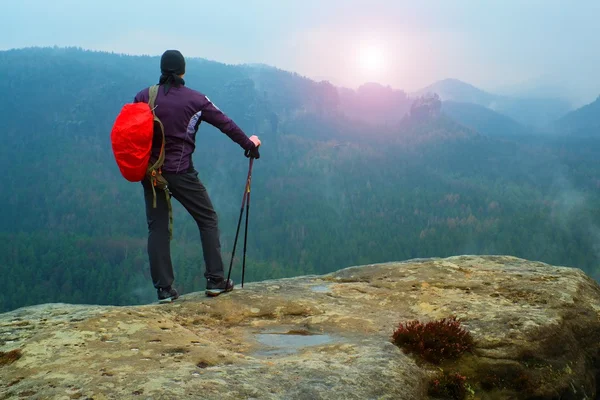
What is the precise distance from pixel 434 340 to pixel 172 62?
6135 millimetres

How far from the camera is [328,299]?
9641mm

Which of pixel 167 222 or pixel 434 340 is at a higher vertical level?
pixel 167 222

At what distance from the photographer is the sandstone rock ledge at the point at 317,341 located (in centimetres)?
527

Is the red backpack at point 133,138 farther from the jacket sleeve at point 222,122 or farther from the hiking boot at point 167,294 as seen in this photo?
the hiking boot at point 167,294

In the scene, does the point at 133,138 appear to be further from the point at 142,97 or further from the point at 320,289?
the point at 320,289

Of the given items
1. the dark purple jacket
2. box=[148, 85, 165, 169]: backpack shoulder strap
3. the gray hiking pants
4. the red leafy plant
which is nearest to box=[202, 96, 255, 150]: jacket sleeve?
the dark purple jacket

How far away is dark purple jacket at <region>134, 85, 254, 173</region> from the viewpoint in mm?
8898

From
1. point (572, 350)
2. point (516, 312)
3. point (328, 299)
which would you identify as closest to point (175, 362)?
point (328, 299)

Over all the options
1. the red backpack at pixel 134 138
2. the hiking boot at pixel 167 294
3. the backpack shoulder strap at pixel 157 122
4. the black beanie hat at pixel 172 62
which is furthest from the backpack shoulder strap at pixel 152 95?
the hiking boot at pixel 167 294

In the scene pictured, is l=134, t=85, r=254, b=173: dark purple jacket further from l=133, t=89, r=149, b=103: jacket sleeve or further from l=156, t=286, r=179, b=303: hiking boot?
l=156, t=286, r=179, b=303: hiking boot

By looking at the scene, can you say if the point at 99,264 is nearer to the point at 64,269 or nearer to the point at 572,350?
the point at 64,269

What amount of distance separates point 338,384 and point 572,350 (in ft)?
15.2

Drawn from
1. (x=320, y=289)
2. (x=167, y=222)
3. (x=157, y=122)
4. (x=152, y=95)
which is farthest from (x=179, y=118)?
(x=320, y=289)

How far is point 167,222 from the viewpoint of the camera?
9.18 meters
